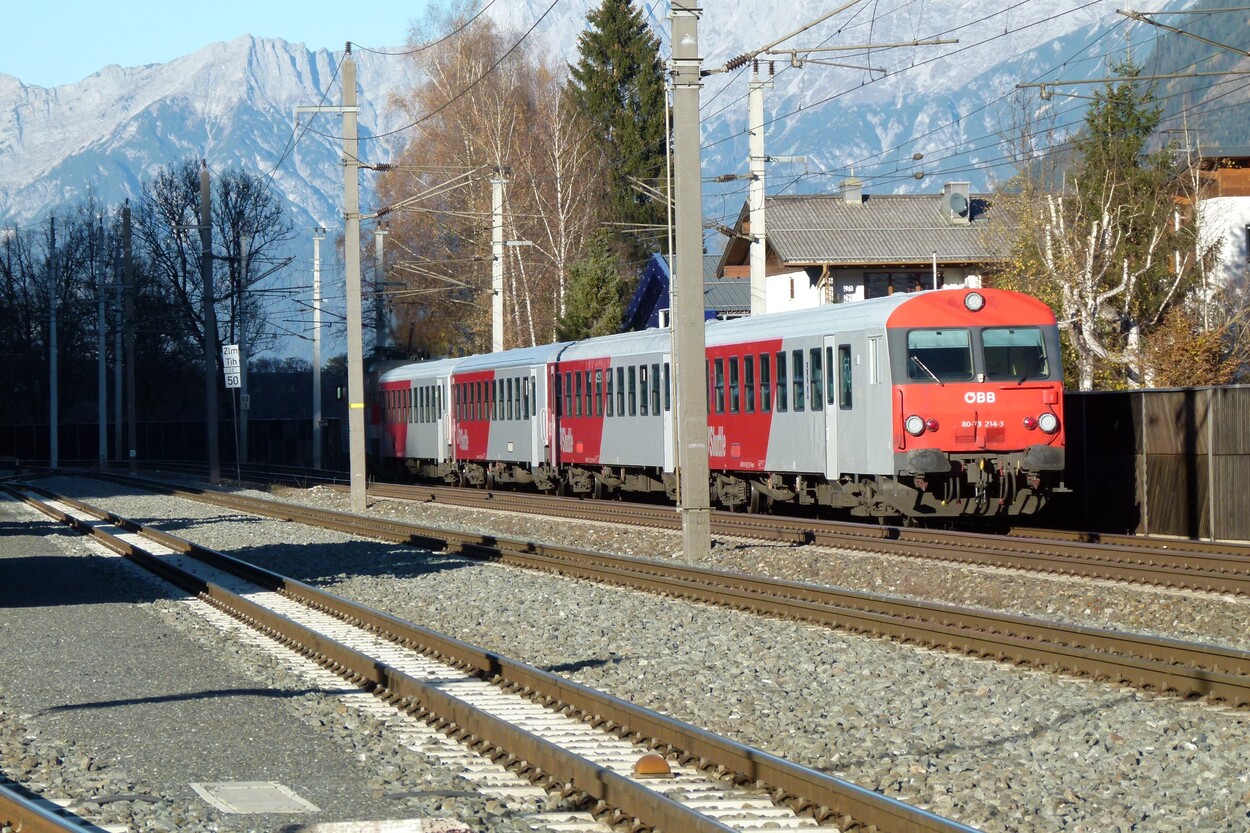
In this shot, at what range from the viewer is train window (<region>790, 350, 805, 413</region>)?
2222 centimetres

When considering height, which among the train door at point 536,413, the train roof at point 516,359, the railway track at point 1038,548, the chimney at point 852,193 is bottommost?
the railway track at point 1038,548

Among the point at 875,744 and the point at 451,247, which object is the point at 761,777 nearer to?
the point at 875,744

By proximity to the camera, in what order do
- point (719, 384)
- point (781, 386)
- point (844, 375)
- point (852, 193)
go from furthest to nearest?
1. point (852, 193)
2. point (719, 384)
3. point (781, 386)
4. point (844, 375)

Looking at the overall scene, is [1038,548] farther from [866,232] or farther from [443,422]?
[866,232]

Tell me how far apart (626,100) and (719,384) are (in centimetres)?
4924

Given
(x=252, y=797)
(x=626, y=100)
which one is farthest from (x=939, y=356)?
(x=626, y=100)

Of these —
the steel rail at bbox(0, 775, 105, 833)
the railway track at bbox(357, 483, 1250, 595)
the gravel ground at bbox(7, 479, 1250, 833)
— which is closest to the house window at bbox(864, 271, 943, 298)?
the railway track at bbox(357, 483, 1250, 595)

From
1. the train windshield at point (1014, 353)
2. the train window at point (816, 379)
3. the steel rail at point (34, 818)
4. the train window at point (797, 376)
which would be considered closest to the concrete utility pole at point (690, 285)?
the train window at point (816, 379)

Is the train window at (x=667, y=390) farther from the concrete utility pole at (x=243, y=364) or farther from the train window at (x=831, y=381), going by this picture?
the concrete utility pole at (x=243, y=364)

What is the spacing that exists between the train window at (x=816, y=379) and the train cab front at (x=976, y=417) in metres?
1.81

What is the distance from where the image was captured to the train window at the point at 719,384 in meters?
25.1

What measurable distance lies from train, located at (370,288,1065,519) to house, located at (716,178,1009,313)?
21505mm

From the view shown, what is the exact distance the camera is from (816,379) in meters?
21.8

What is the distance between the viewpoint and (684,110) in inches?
754
